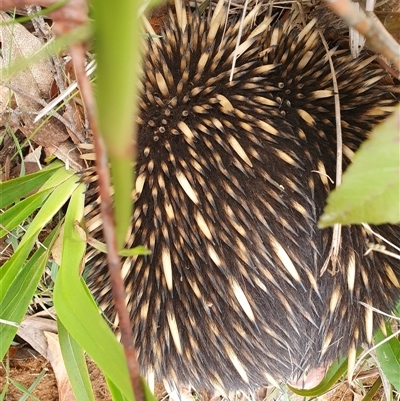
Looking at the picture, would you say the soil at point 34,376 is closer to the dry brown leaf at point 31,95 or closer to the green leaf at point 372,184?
the dry brown leaf at point 31,95

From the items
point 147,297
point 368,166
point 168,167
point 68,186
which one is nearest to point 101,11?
point 368,166

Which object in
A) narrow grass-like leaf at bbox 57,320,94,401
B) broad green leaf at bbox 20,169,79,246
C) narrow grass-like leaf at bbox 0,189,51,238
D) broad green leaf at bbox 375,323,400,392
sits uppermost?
narrow grass-like leaf at bbox 0,189,51,238

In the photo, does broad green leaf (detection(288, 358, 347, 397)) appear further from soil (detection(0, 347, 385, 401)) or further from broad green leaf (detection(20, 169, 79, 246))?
broad green leaf (detection(20, 169, 79, 246))

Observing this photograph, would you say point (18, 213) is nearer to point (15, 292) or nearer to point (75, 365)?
point (15, 292)

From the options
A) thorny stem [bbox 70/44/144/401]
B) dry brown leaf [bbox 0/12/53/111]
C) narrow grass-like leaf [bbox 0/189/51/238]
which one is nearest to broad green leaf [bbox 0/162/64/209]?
narrow grass-like leaf [bbox 0/189/51/238]

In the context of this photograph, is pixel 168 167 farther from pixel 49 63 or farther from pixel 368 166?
pixel 368 166

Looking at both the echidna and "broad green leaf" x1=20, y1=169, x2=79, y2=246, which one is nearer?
the echidna

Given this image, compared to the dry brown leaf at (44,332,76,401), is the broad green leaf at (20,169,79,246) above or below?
above
